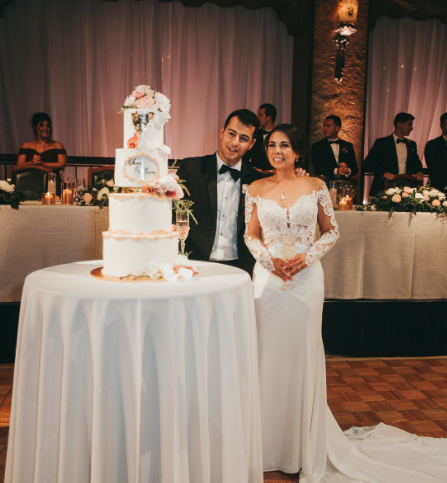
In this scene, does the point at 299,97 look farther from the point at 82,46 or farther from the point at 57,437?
the point at 57,437

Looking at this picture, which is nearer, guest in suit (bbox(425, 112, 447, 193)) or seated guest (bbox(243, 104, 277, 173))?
seated guest (bbox(243, 104, 277, 173))

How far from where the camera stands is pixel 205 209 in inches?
115

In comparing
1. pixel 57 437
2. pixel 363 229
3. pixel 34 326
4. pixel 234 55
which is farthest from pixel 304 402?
pixel 234 55

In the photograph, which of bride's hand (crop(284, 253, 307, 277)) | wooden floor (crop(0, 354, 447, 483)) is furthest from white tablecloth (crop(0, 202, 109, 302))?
bride's hand (crop(284, 253, 307, 277))

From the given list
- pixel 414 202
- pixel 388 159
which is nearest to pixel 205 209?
pixel 414 202

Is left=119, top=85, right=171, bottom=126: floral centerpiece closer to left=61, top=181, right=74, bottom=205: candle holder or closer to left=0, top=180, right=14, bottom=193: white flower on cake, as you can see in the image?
left=0, top=180, right=14, bottom=193: white flower on cake

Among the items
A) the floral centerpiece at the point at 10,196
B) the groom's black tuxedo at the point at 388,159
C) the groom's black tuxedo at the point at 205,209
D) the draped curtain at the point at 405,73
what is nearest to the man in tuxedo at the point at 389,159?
the groom's black tuxedo at the point at 388,159

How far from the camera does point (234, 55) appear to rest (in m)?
8.88

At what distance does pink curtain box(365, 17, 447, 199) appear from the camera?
360 inches

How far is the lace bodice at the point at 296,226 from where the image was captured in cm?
266

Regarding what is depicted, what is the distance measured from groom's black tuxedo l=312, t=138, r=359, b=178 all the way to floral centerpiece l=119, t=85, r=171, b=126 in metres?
4.16

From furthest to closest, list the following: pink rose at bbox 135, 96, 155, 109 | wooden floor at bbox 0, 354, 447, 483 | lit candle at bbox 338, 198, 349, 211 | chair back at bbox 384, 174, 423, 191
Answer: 1. chair back at bbox 384, 174, 423, 191
2. lit candle at bbox 338, 198, 349, 211
3. wooden floor at bbox 0, 354, 447, 483
4. pink rose at bbox 135, 96, 155, 109

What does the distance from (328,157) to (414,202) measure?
6.41 feet

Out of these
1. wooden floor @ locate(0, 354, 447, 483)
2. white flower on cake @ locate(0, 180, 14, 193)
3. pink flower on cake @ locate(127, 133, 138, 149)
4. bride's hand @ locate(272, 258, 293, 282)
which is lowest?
wooden floor @ locate(0, 354, 447, 483)
